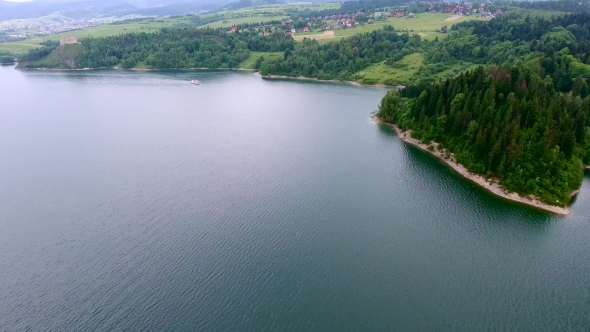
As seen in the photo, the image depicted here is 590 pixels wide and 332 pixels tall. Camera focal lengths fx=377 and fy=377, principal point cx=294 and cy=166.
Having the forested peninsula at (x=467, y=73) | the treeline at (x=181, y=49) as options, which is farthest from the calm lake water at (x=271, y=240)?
the treeline at (x=181, y=49)

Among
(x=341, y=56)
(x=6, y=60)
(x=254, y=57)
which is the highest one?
(x=6, y=60)

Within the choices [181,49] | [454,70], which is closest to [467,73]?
[454,70]

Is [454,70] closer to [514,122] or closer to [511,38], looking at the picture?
[511,38]

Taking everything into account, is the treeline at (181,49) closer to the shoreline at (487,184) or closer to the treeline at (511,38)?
the treeline at (511,38)

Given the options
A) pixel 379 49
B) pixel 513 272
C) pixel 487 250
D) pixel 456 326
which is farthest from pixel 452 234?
pixel 379 49

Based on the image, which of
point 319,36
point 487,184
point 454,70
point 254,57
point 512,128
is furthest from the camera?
point 319,36

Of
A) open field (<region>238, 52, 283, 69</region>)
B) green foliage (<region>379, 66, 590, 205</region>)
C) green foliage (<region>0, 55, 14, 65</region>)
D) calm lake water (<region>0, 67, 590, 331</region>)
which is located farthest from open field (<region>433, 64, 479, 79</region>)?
green foliage (<region>0, 55, 14, 65</region>)

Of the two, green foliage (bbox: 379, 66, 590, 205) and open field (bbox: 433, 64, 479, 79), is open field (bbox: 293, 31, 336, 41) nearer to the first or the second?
open field (bbox: 433, 64, 479, 79)
